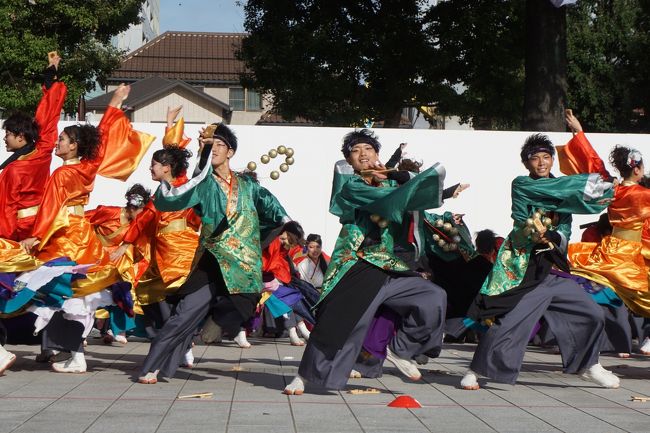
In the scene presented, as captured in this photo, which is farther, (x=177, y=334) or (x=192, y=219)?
(x=192, y=219)

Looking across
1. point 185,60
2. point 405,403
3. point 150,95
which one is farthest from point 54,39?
point 185,60

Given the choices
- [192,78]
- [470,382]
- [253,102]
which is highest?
[192,78]

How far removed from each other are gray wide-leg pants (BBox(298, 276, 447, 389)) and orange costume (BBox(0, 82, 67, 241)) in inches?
94.4

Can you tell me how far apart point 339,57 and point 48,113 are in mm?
12414

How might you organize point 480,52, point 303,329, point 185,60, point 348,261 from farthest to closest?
point 185,60
point 480,52
point 303,329
point 348,261

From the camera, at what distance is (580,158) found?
26.5 ft

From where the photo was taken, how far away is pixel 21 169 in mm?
7789

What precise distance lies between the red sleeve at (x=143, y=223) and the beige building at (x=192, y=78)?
29.1 meters

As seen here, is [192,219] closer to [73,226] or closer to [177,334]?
[73,226]

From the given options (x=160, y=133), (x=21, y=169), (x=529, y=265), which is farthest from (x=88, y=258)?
(x=160, y=133)

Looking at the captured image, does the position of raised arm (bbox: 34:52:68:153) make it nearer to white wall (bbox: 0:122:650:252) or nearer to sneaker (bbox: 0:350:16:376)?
sneaker (bbox: 0:350:16:376)

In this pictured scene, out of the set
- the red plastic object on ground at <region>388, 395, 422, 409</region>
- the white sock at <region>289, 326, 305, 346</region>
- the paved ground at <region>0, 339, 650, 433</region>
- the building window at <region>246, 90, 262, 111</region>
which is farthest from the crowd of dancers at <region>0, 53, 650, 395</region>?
the building window at <region>246, 90, 262, 111</region>

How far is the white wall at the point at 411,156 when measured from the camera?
1260 centimetres

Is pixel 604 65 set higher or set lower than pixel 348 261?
higher
